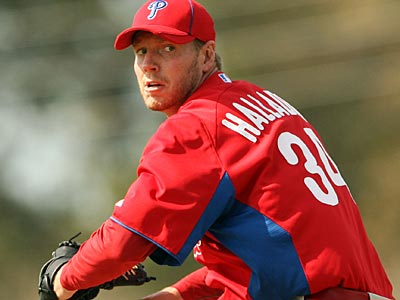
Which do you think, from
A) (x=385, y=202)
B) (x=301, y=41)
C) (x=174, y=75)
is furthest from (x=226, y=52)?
(x=174, y=75)

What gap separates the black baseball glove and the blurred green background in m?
9.69

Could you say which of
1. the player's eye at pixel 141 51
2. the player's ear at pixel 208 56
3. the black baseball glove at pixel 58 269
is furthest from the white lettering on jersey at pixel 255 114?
the black baseball glove at pixel 58 269

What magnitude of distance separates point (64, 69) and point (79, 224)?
2.37 metres

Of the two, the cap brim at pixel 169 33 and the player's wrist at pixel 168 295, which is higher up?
the cap brim at pixel 169 33

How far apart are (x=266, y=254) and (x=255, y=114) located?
1.92 feet

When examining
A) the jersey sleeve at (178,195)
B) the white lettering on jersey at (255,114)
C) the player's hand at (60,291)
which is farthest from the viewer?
the player's hand at (60,291)

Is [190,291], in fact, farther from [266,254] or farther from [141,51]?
[141,51]

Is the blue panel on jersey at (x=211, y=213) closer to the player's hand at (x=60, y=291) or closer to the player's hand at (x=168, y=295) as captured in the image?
the player's hand at (x=60, y=291)

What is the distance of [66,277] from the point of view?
504cm

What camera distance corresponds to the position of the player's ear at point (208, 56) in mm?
5336

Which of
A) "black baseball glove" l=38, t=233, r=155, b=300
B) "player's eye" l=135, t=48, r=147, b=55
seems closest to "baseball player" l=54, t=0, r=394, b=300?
"black baseball glove" l=38, t=233, r=155, b=300

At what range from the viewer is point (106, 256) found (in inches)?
190

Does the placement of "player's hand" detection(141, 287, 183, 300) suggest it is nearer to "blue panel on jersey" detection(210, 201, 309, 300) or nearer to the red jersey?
the red jersey

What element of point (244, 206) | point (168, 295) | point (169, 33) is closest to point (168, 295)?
point (168, 295)
